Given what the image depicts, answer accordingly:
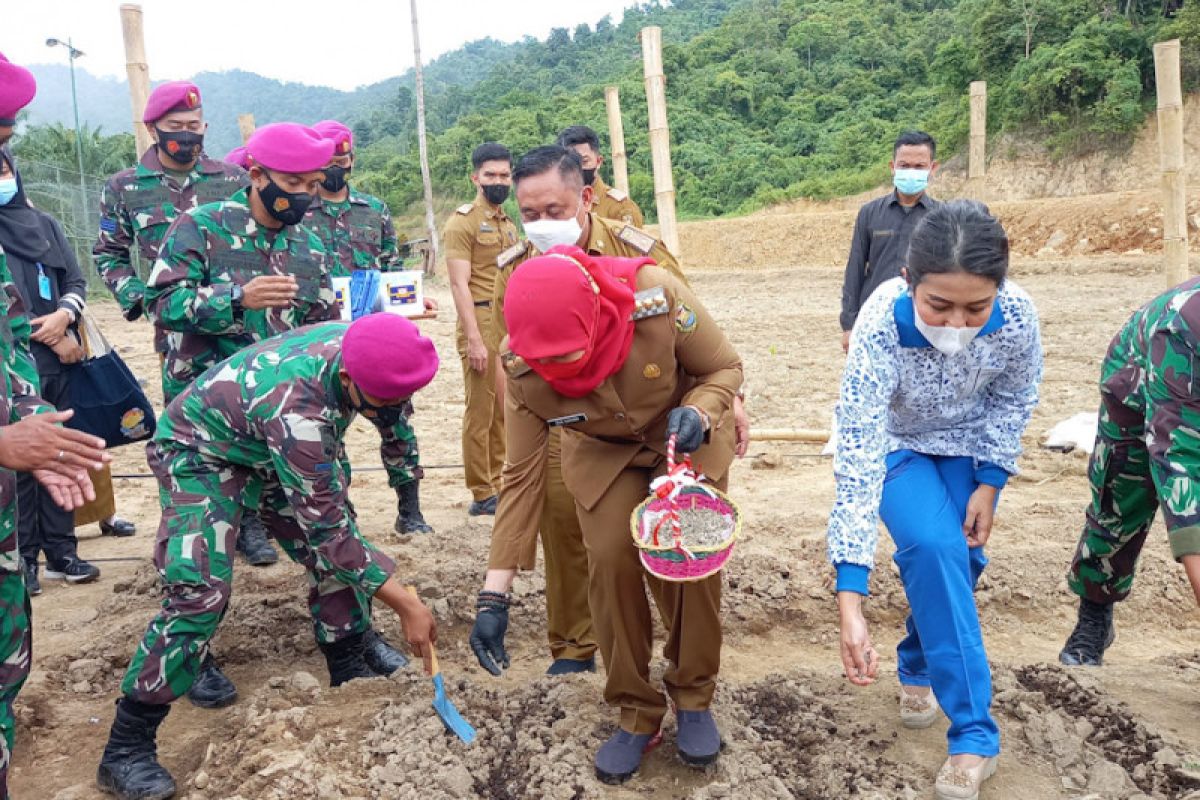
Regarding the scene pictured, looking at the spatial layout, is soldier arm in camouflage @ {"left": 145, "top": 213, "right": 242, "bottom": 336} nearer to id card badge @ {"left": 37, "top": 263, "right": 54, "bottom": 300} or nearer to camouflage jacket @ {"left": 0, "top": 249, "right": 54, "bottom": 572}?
camouflage jacket @ {"left": 0, "top": 249, "right": 54, "bottom": 572}

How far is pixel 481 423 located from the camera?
5.38 meters

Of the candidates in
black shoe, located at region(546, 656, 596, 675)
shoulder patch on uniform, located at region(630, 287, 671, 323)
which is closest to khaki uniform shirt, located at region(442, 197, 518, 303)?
black shoe, located at region(546, 656, 596, 675)

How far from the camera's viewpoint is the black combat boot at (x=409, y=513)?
5.10 metres

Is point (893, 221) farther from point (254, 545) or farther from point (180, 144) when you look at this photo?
point (254, 545)

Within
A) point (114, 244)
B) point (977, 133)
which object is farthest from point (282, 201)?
point (977, 133)

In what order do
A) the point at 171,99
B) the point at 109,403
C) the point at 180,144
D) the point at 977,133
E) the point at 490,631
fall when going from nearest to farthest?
1. the point at 490,631
2. the point at 109,403
3. the point at 171,99
4. the point at 180,144
5. the point at 977,133

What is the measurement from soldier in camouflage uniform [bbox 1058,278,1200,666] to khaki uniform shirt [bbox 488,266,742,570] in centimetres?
106

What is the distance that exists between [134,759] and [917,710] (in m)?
2.35

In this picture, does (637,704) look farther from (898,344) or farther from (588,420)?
(898,344)

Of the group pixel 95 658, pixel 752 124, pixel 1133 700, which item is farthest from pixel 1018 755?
pixel 752 124

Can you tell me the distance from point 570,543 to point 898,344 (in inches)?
54.7

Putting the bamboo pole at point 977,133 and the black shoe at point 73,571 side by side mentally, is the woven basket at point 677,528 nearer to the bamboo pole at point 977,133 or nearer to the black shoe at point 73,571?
the black shoe at point 73,571

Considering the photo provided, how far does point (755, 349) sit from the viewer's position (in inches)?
412

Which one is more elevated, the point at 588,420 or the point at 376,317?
the point at 376,317
